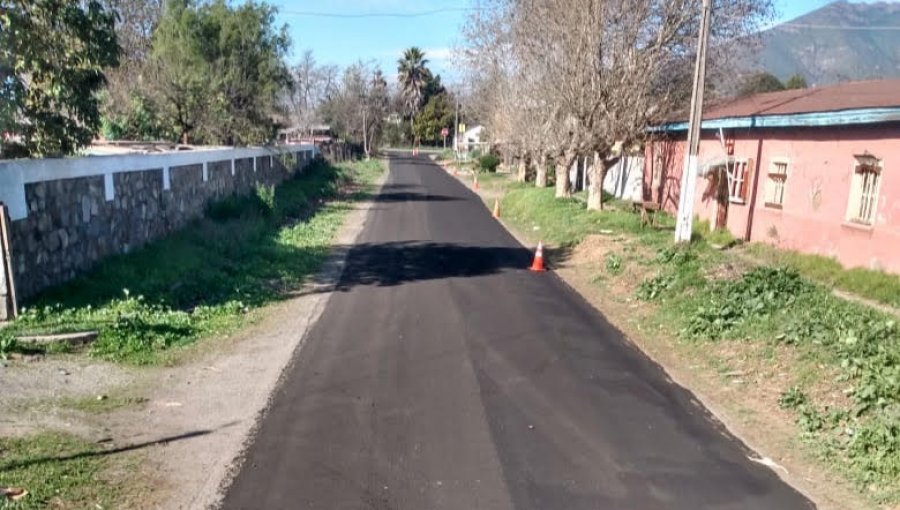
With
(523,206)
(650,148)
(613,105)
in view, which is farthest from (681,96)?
(523,206)

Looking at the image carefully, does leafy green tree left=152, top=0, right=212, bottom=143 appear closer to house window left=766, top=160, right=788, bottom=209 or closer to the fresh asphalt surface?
the fresh asphalt surface

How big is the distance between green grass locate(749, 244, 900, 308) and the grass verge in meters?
0.02

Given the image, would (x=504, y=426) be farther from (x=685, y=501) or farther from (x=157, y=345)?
(x=157, y=345)

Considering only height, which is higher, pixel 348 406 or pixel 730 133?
pixel 730 133

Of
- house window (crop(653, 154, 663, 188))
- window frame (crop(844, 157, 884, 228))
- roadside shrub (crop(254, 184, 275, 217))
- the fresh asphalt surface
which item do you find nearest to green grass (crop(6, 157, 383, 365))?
roadside shrub (crop(254, 184, 275, 217))

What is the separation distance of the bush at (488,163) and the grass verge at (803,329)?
133 ft

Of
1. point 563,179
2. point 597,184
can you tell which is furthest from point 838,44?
point 597,184

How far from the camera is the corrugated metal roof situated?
41.7ft

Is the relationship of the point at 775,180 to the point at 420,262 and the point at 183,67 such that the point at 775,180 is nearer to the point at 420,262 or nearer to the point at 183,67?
the point at 420,262

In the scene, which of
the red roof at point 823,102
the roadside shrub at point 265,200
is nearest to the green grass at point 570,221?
the red roof at point 823,102

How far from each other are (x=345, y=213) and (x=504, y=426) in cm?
2090

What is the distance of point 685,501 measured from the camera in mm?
5484

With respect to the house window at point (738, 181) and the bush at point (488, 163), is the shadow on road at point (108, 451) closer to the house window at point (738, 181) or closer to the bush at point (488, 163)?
the house window at point (738, 181)

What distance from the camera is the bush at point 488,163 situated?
57656 mm
